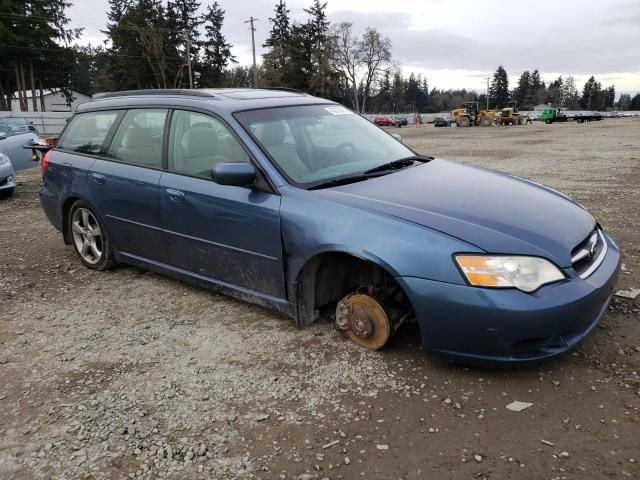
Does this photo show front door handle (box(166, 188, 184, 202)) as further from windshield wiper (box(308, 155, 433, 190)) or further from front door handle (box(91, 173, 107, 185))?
windshield wiper (box(308, 155, 433, 190))

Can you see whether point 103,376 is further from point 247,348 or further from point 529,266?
point 529,266

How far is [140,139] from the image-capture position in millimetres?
4449

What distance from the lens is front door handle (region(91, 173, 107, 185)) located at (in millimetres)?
4598

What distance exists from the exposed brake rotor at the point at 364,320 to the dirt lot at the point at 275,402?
90mm

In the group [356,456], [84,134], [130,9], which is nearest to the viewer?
[356,456]

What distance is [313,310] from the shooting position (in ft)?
11.7

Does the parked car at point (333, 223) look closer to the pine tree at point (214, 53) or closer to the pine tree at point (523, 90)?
the pine tree at point (214, 53)

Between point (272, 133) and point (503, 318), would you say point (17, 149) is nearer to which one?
point (272, 133)

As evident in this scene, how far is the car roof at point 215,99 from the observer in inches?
156

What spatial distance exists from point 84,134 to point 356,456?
4.09m

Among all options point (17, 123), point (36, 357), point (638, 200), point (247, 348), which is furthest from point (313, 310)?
point (17, 123)

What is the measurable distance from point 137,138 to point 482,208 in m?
2.91

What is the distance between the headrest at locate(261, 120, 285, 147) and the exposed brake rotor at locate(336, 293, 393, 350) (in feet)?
3.97

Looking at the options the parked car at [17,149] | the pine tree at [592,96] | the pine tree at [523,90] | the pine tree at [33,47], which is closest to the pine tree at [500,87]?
the pine tree at [523,90]
